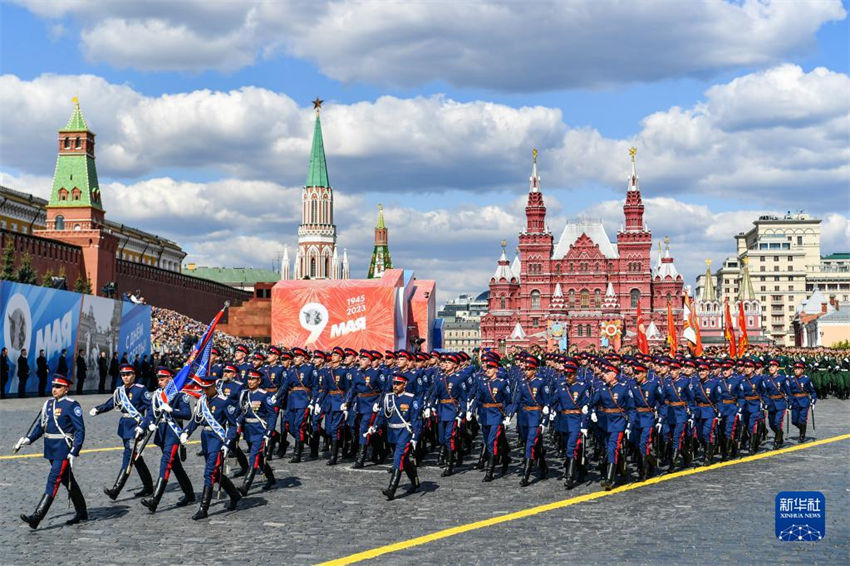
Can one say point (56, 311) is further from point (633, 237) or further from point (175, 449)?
point (633, 237)

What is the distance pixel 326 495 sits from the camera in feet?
46.5

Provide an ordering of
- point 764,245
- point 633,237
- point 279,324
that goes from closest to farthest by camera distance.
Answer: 1. point 279,324
2. point 633,237
3. point 764,245

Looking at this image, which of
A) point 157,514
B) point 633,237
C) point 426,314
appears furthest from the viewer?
point 633,237

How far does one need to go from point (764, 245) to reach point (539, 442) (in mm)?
163569

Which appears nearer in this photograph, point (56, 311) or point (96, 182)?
point (56, 311)

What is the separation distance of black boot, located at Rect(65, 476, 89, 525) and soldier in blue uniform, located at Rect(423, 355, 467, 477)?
6477 millimetres

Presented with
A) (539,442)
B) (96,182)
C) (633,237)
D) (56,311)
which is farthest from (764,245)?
(539,442)

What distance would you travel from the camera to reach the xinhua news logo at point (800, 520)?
11.0m

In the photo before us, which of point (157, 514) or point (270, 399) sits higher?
point (270, 399)

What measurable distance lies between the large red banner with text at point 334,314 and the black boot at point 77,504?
56834mm

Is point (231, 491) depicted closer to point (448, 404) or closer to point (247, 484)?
point (247, 484)

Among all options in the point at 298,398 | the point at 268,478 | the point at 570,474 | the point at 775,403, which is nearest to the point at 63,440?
the point at 268,478

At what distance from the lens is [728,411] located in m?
19.6

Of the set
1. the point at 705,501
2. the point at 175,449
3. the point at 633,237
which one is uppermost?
the point at 633,237
